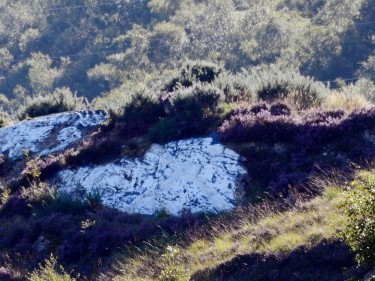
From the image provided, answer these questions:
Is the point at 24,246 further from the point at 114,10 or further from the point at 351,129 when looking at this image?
the point at 114,10

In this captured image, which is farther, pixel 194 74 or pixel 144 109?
→ pixel 194 74

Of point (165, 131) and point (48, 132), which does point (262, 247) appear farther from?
point (48, 132)

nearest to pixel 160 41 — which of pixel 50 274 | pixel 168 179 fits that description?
pixel 168 179

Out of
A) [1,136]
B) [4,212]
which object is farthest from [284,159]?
[1,136]

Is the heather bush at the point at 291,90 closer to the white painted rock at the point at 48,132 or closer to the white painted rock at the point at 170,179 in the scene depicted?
the white painted rock at the point at 170,179

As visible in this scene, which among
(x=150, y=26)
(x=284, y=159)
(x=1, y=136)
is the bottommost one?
(x=150, y=26)

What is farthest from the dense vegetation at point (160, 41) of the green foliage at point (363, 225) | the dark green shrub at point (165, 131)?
the green foliage at point (363, 225)
